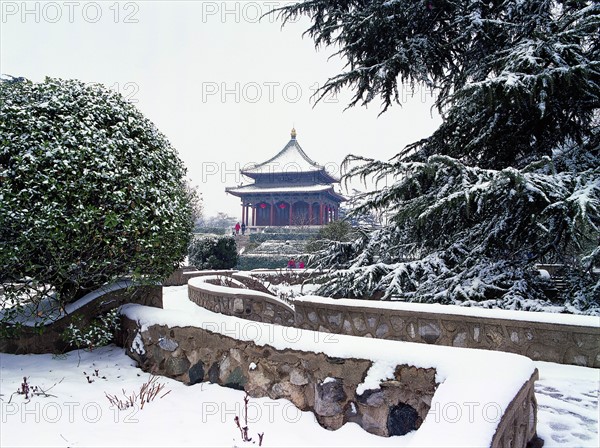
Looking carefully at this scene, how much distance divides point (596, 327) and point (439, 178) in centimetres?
368

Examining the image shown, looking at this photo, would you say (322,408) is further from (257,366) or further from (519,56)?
(519,56)

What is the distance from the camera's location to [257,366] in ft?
12.1

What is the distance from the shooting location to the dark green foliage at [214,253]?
20.7 meters

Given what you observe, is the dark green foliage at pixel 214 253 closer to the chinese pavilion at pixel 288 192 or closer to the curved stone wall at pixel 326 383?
the curved stone wall at pixel 326 383

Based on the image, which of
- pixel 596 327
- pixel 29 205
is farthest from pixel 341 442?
pixel 29 205

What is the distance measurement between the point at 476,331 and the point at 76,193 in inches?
179

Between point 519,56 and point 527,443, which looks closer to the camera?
point 527,443

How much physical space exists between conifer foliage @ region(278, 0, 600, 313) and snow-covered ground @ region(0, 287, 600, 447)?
2.33m

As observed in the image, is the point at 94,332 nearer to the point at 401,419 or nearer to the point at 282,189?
the point at 401,419

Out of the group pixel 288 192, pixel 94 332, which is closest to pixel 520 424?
pixel 94 332

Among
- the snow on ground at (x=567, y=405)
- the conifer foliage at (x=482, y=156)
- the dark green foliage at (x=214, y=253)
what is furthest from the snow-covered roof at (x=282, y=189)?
the snow on ground at (x=567, y=405)

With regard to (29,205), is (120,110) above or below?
above

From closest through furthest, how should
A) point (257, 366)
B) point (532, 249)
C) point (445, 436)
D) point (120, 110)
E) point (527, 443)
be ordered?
point (445, 436) < point (527, 443) < point (257, 366) < point (120, 110) < point (532, 249)

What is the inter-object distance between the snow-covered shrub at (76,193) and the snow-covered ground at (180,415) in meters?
1.11
